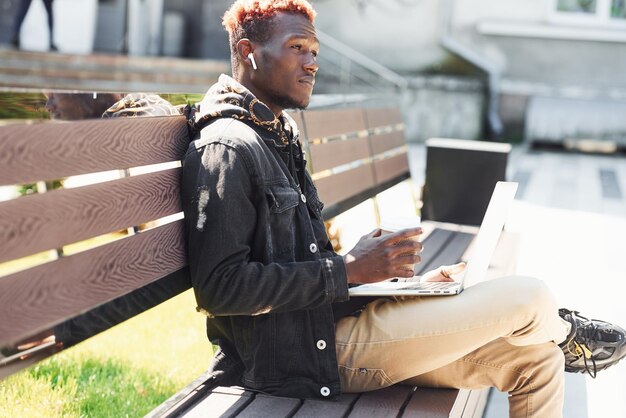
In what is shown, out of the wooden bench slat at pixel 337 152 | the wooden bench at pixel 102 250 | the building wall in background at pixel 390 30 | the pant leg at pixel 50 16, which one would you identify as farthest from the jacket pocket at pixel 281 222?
the building wall in background at pixel 390 30

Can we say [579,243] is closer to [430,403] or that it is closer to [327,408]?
[430,403]

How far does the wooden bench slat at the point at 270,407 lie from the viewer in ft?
7.57

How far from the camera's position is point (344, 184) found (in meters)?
4.59

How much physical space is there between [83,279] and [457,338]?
3.50 ft

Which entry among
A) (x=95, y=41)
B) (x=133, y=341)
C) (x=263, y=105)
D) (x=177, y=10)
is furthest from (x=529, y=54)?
(x=263, y=105)

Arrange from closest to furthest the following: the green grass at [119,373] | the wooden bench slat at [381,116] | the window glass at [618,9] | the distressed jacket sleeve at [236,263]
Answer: the distressed jacket sleeve at [236,263], the green grass at [119,373], the wooden bench slat at [381,116], the window glass at [618,9]

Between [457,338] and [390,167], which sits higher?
[457,338]

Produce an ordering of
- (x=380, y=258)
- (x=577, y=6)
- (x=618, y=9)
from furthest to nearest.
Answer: (x=577, y=6) → (x=618, y=9) → (x=380, y=258)

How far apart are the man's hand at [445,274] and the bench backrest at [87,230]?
2.77 feet

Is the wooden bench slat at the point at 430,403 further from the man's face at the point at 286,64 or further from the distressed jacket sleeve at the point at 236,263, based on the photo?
the man's face at the point at 286,64

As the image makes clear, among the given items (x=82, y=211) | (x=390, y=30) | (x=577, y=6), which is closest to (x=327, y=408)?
(x=82, y=211)

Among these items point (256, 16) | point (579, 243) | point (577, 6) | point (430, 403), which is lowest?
point (579, 243)

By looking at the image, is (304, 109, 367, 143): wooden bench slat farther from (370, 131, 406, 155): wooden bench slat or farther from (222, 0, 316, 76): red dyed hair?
(222, 0, 316, 76): red dyed hair

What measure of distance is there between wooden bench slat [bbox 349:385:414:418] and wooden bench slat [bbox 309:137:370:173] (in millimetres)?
1663
